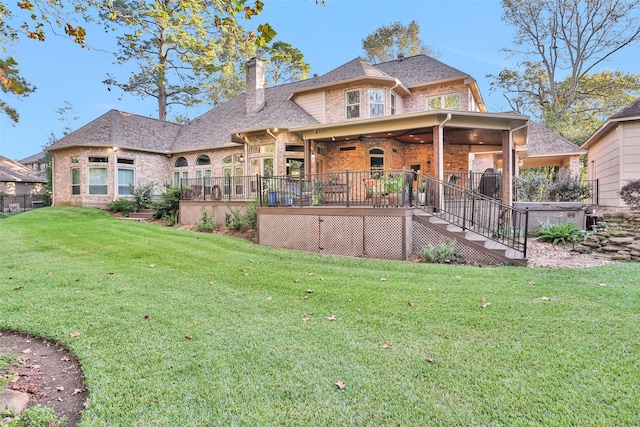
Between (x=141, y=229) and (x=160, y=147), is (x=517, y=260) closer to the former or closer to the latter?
(x=141, y=229)

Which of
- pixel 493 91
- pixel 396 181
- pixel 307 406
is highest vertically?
pixel 493 91

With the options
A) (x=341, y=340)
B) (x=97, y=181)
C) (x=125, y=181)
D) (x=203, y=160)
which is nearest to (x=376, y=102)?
(x=203, y=160)

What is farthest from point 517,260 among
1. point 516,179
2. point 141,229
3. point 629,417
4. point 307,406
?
point 141,229

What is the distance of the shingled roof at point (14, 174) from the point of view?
25.4 meters

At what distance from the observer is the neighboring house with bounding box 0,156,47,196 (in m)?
25.5

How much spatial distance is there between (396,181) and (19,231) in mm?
12689

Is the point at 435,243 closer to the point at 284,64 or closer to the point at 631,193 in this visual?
the point at 631,193

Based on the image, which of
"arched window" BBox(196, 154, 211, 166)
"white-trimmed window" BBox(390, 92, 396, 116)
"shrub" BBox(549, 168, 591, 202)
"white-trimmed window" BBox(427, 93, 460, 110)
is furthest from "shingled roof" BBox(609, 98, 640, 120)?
"arched window" BBox(196, 154, 211, 166)

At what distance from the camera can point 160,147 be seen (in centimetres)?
1883

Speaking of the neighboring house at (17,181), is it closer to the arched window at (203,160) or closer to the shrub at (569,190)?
the arched window at (203,160)

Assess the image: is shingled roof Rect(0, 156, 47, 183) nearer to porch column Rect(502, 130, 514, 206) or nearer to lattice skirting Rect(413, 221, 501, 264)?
lattice skirting Rect(413, 221, 501, 264)

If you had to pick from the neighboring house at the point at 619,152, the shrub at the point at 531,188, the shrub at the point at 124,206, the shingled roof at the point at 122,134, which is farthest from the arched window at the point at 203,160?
the neighboring house at the point at 619,152

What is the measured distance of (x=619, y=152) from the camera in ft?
34.6

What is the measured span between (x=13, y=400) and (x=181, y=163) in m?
18.1
